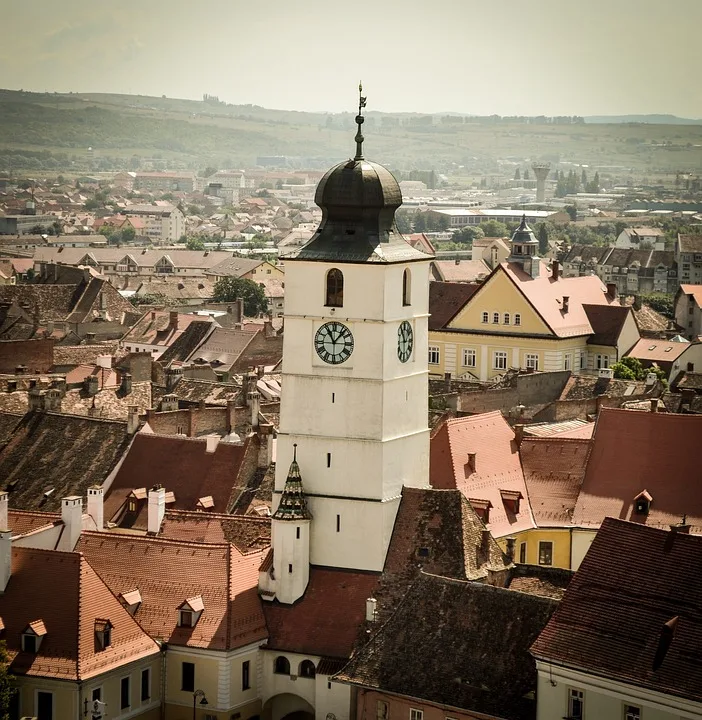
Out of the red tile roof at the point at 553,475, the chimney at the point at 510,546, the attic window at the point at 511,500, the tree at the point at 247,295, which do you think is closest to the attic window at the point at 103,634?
the chimney at the point at 510,546

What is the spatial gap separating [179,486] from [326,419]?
11.6 m

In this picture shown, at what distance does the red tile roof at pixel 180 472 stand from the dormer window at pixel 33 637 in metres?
A: 12.5

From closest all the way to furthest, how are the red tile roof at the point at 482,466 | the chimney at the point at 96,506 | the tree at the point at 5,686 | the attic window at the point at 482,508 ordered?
1. the tree at the point at 5,686
2. the attic window at the point at 482,508
3. the chimney at the point at 96,506
4. the red tile roof at the point at 482,466

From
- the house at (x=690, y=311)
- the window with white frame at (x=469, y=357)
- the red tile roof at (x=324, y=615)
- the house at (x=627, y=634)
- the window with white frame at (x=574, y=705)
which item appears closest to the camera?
the house at (x=627, y=634)

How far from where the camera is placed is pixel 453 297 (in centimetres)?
11300

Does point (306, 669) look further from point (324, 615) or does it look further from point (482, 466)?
point (482, 466)

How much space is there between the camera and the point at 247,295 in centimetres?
17912

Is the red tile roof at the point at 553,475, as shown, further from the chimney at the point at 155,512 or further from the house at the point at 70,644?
the house at the point at 70,644

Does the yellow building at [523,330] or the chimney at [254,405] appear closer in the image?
the chimney at [254,405]

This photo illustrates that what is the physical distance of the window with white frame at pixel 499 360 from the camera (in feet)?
355

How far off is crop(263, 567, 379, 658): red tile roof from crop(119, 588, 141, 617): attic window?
355 centimetres

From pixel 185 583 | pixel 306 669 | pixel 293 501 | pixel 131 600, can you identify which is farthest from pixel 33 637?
pixel 293 501

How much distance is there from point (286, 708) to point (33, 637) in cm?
761

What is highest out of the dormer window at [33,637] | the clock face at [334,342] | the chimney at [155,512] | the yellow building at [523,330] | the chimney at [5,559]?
the yellow building at [523,330]
